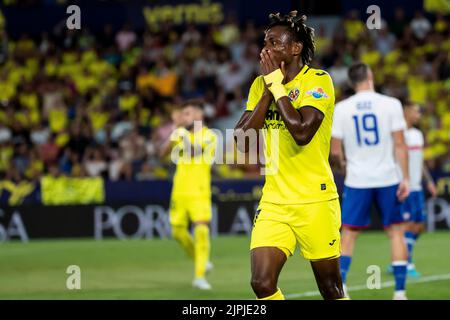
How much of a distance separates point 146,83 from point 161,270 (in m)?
10.4

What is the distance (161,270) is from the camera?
1420cm

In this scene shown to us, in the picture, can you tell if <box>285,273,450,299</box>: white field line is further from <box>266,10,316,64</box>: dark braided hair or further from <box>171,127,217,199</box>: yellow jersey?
<box>266,10,316,64</box>: dark braided hair

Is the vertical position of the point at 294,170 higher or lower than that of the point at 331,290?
higher

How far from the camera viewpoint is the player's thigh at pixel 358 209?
10.0m

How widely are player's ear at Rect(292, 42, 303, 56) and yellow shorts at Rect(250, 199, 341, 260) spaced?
41.0 inches

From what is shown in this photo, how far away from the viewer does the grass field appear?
11.5 metres

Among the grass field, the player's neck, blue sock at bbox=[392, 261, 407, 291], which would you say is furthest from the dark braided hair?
the grass field

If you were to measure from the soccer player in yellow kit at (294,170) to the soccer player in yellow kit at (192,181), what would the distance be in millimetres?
5477

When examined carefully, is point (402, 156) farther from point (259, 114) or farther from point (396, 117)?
point (259, 114)

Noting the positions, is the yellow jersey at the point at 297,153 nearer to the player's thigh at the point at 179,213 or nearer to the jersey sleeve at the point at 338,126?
the jersey sleeve at the point at 338,126

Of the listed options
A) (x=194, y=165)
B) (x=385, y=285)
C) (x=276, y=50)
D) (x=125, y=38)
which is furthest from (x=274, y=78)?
(x=125, y=38)

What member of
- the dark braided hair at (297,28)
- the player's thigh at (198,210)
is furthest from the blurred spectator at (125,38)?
the dark braided hair at (297,28)

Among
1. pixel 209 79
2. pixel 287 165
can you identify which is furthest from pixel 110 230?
pixel 287 165
